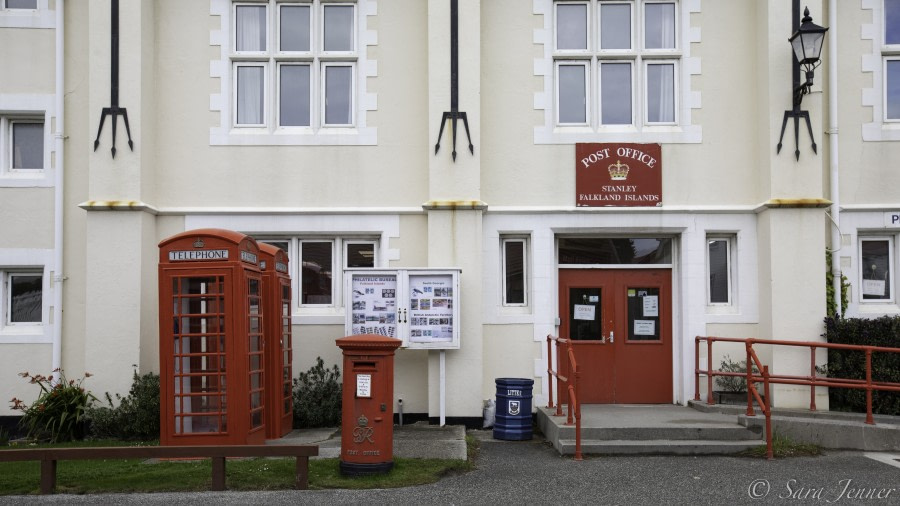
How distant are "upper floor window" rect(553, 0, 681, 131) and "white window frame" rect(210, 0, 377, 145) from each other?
282cm

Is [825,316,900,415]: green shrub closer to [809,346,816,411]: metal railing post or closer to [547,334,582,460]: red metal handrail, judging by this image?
[809,346,816,411]: metal railing post

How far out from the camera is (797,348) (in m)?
12.1

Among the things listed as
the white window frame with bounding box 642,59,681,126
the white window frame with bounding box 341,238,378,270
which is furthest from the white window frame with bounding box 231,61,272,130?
the white window frame with bounding box 642,59,681,126

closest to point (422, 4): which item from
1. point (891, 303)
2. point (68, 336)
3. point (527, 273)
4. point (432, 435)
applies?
point (527, 273)

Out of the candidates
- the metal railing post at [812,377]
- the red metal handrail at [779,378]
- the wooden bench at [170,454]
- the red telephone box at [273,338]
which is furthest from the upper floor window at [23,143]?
the metal railing post at [812,377]

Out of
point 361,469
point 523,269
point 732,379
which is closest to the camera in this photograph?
point 361,469

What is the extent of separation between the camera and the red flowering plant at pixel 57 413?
12.0 m

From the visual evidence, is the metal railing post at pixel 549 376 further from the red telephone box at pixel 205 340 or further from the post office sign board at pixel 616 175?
the red telephone box at pixel 205 340

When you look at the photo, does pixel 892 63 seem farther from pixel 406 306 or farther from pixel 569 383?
pixel 406 306

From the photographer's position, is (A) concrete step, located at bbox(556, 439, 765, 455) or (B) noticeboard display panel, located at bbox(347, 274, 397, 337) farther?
(B) noticeboard display panel, located at bbox(347, 274, 397, 337)

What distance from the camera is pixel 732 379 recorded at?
12.4 m

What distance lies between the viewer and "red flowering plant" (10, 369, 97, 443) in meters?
12.0

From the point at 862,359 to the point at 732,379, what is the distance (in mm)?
1694

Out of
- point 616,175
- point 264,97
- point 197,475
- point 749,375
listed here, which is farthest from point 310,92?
point 749,375
